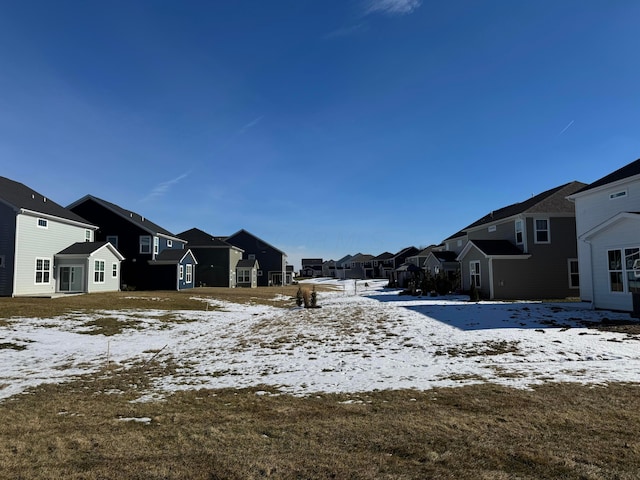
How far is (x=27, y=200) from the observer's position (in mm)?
27250

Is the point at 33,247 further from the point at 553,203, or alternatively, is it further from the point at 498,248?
the point at 553,203

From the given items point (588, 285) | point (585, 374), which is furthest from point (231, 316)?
point (588, 285)

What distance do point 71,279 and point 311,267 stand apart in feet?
343

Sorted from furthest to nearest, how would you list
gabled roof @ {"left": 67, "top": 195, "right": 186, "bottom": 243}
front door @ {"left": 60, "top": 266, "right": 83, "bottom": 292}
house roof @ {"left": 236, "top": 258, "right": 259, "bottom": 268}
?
house roof @ {"left": 236, "top": 258, "right": 259, "bottom": 268} < gabled roof @ {"left": 67, "top": 195, "right": 186, "bottom": 243} < front door @ {"left": 60, "top": 266, "right": 83, "bottom": 292}

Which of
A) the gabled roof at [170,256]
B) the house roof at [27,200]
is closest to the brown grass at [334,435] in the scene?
the house roof at [27,200]

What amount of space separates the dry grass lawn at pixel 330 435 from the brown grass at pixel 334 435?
2cm

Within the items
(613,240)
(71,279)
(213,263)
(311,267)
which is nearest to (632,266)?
(613,240)

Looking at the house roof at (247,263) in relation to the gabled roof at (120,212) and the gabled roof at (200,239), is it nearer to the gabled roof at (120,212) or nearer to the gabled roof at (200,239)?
the gabled roof at (200,239)

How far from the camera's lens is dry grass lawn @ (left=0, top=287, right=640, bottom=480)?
4.07m

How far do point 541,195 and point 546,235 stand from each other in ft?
16.0

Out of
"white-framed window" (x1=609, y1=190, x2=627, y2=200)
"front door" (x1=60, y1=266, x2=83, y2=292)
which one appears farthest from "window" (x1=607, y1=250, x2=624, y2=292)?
"front door" (x1=60, y1=266, x2=83, y2=292)

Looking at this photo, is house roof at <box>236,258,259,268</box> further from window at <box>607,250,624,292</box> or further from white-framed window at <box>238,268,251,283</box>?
window at <box>607,250,624,292</box>

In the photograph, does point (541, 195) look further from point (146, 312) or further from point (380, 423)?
point (380, 423)

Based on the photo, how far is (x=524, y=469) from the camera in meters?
3.97
